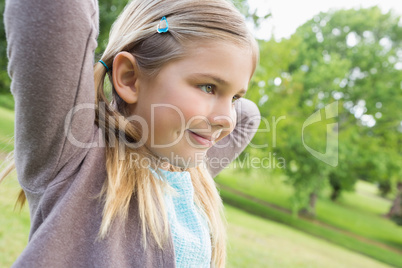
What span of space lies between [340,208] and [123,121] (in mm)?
25325

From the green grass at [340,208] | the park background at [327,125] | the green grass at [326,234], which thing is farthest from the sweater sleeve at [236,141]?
the green grass at [326,234]

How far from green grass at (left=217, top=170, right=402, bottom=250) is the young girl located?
42.9 feet

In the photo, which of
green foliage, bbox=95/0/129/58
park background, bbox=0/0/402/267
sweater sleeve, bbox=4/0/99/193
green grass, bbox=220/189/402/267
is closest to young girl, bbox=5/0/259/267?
sweater sleeve, bbox=4/0/99/193

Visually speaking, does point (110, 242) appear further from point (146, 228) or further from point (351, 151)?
point (351, 151)

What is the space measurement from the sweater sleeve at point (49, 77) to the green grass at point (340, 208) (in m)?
13.4

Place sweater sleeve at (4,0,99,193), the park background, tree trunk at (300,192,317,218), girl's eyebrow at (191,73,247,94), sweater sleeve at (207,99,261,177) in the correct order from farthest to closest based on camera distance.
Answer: tree trunk at (300,192,317,218), the park background, sweater sleeve at (207,99,261,177), girl's eyebrow at (191,73,247,94), sweater sleeve at (4,0,99,193)

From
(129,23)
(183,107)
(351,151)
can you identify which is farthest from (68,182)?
(351,151)

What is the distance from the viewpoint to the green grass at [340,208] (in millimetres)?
16380

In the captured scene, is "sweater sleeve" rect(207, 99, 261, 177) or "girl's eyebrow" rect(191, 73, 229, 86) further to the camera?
"sweater sleeve" rect(207, 99, 261, 177)

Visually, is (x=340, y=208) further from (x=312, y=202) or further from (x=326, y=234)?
(x=326, y=234)

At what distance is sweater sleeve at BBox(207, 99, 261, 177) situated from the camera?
1827 millimetres

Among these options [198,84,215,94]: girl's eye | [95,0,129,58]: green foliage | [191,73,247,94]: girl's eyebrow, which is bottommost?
[198,84,215,94]: girl's eye

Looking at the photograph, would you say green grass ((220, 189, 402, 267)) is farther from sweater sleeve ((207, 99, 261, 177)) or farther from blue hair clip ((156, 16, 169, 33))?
blue hair clip ((156, 16, 169, 33))

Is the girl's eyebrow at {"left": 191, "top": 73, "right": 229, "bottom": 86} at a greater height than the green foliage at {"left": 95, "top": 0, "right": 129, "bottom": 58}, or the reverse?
the green foliage at {"left": 95, "top": 0, "right": 129, "bottom": 58}
